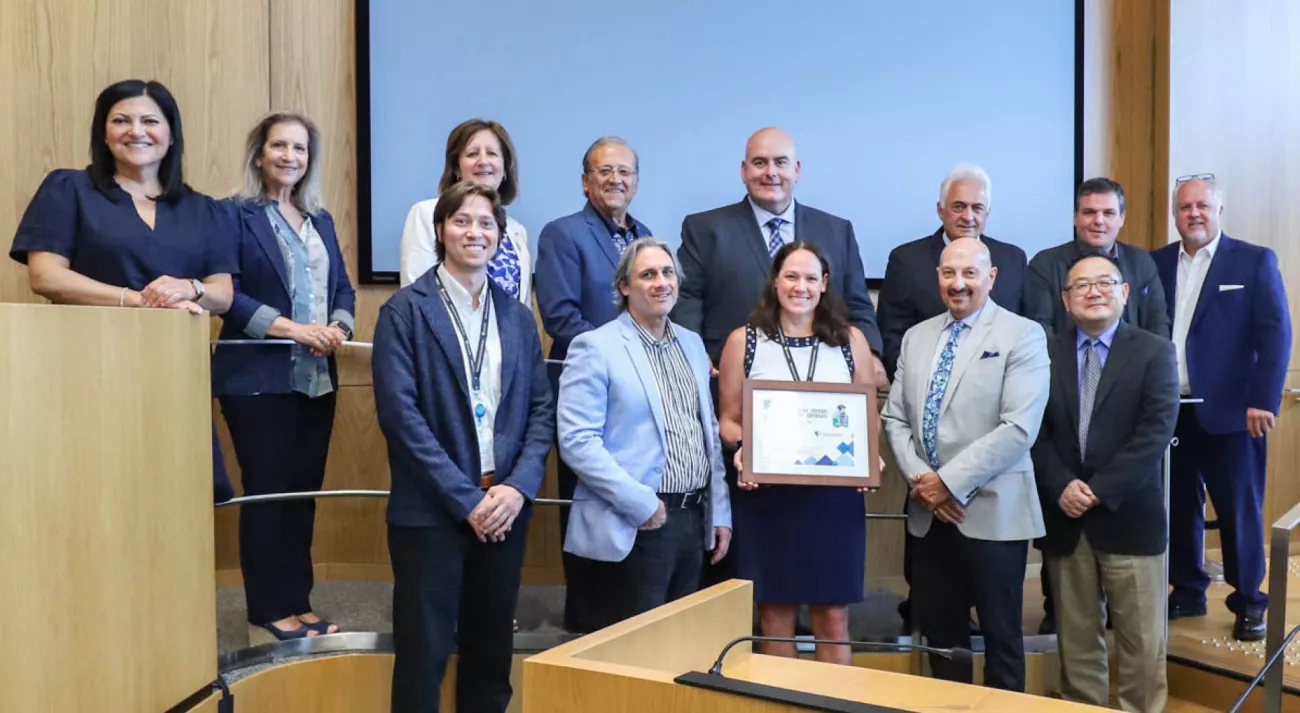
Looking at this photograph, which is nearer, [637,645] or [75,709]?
[637,645]

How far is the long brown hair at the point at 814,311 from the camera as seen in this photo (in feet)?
10.6

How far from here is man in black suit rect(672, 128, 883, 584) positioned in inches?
142

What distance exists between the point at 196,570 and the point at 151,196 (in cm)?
103

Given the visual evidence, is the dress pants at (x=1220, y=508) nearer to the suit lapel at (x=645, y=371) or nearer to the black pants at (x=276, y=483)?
the suit lapel at (x=645, y=371)

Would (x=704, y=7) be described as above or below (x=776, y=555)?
above

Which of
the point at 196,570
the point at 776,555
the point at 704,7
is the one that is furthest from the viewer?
the point at 704,7

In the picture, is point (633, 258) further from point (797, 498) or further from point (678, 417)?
point (797, 498)

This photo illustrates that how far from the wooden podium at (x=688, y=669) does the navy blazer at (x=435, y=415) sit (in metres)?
0.89

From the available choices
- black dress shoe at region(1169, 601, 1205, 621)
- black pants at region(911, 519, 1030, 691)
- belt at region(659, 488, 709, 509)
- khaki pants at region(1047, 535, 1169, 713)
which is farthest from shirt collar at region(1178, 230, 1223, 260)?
belt at region(659, 488, 709, 509)

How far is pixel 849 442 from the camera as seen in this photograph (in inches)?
121

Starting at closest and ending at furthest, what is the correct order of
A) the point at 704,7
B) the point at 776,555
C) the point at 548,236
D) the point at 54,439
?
1. the point at 54,439
2. the point at 776,555
3. the point at 548,236
4. the point at 704,7

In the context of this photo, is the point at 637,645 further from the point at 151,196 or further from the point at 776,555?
the point at 151,196

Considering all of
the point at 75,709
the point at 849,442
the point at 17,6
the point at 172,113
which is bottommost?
the point at 75,709

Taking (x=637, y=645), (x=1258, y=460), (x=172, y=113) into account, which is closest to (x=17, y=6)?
(x=172, y=113)
